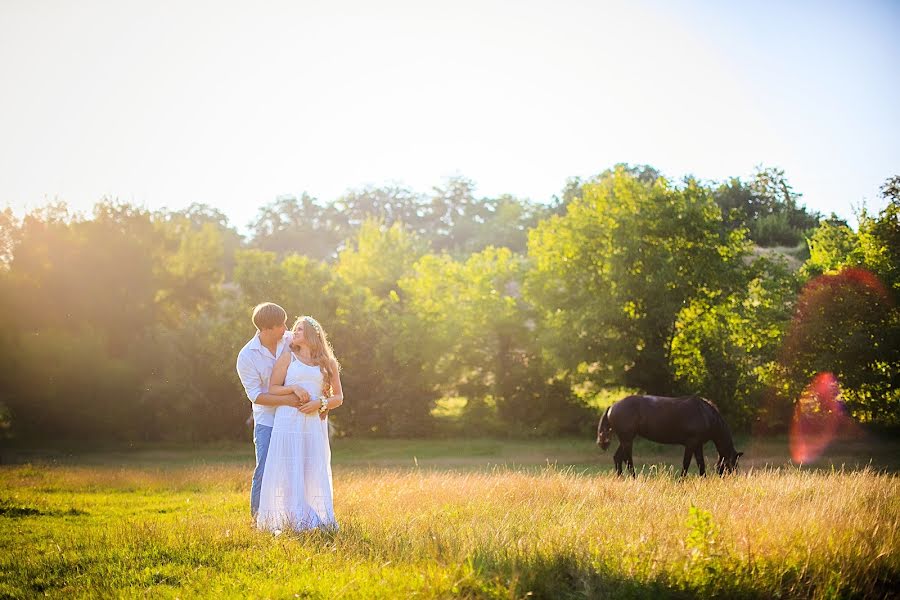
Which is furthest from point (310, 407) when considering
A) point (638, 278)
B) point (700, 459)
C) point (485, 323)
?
point (485, 323)

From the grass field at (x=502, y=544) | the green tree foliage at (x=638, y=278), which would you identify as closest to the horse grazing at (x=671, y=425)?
the grass field at (x=502, y=544)

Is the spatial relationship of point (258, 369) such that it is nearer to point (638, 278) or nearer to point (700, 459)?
point (700, 459)

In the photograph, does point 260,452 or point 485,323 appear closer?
point 260,452

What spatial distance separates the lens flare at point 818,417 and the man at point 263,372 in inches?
812

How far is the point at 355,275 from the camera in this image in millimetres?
43844

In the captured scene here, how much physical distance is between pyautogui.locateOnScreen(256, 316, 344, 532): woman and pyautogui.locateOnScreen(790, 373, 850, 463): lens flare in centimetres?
2030

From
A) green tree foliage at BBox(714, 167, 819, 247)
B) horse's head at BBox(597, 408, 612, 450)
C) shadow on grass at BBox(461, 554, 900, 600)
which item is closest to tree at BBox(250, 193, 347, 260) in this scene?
green tree foliage at BBox(714, 167, 819, 247)

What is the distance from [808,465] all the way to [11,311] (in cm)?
3138

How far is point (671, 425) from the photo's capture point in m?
18.5

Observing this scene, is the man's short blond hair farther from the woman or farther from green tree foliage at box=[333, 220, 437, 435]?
green tree foliage at box=[333, 220, 437, 435]

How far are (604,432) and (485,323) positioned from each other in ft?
55.2

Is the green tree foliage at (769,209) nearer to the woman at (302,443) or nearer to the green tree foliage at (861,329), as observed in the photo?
the green tree foliage at (861,329)

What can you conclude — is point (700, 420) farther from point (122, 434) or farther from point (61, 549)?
point (122, 434)

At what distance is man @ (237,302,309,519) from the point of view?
873 centimetres
